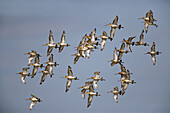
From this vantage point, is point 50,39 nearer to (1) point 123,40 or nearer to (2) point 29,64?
(2) point 29,64

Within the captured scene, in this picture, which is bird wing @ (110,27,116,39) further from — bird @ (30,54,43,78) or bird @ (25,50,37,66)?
bird @ (25,50,37,66)

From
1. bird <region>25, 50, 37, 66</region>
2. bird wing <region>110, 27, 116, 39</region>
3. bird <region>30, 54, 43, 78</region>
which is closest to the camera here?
bird wing <region>110, 27, 116, 39</region>

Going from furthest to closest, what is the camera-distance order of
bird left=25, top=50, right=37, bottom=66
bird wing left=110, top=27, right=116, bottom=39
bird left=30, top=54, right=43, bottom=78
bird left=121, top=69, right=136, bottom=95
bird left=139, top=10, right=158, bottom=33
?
bird left=25, top=50, right=37, bottom=66 < bird left=30, top=54, right=43, bottom=78 < bird left=121, top=69, right=136, bottom=95 < bird wing left=110, top=27, right=116, bottom=39 < bird left=139, top=10, right=158, bottom=33

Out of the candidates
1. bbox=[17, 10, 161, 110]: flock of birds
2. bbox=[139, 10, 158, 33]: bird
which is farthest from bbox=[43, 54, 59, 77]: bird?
bbox=[139, 10, 158, 33]: bird

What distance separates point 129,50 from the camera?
2387 inches

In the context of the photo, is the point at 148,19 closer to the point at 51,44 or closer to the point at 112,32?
the point at 112,32

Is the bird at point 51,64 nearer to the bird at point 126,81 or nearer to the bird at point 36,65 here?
the bird at point 36,65

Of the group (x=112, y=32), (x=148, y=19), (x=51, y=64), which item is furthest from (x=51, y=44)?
(x=148, y=19)

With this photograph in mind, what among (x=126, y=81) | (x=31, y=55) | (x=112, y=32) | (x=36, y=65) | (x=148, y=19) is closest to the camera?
(x=148, y=19)

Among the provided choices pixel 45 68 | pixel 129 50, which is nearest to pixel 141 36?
pixel 129 50

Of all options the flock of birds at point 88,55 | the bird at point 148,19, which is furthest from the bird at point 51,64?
the bird at point 148,19

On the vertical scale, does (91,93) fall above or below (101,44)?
below

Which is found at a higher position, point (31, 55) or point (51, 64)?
point (31, 55)

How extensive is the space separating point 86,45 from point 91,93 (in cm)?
500
